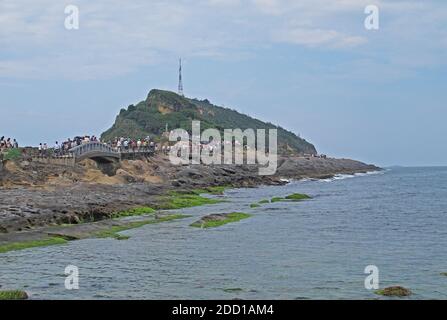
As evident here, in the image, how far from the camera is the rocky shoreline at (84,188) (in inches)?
1660

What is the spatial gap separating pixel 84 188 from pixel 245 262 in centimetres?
3106

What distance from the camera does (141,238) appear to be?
40.8 m

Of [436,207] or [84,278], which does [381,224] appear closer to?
[436,207]

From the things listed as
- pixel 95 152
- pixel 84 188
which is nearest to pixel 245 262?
pixel 84 188

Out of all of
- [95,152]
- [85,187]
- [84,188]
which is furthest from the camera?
[95,152]

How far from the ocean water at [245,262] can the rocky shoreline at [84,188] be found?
501cm

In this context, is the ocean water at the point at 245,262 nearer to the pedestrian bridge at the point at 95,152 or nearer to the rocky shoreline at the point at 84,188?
the rocky shoreline at the point at 84,188

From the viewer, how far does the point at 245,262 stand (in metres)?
32.7

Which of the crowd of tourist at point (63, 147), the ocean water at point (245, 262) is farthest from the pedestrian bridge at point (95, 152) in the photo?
the ocean water at point (245, 262)

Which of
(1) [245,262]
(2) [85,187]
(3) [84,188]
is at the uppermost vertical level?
(2) [85,187]

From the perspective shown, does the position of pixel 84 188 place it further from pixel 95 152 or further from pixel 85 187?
pixel 95 152

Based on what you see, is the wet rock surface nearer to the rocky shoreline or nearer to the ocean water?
the rocky shoreline

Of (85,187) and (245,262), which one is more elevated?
(85,187)

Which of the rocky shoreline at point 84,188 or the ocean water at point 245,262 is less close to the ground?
the rocky shoreline at point 84,188
